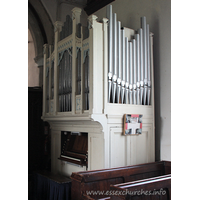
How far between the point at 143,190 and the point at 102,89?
2067 millimetres

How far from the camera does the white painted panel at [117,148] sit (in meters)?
4.40

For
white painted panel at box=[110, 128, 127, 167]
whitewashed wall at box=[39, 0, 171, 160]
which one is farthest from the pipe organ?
whitewashed wall at box=[39, 0, 171, 160]

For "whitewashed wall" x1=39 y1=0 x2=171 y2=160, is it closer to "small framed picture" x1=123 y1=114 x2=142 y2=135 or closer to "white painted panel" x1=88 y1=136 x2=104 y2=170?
"small framed picture" x1=123 y1=114 x2=142 y2=135

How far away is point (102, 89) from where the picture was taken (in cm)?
439

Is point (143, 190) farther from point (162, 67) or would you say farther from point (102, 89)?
point (162, 67)

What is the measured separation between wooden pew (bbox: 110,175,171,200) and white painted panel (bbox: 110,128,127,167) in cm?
140

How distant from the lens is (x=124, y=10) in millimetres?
6215

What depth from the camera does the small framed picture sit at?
4.51 m

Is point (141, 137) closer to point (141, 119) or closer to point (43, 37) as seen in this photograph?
point (141, 119)

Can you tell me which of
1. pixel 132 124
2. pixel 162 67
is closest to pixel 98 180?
pixel 132 124

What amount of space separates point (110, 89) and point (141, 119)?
3.02 ft

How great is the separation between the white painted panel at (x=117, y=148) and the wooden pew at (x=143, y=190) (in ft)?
4.58
